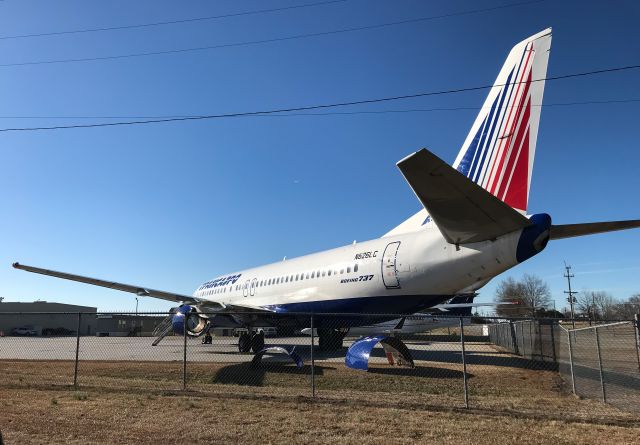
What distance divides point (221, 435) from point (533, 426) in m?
4.77

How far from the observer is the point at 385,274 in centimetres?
1659

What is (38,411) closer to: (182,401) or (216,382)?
(182,401)

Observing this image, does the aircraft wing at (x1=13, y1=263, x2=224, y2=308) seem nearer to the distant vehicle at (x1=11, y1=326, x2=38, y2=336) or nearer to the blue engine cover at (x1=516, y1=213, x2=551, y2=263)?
the blue engine cover at (x1=516, y1=213, x2=551, y2=263)

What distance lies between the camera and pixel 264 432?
7.05m

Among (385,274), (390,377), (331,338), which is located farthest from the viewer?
(331,338)

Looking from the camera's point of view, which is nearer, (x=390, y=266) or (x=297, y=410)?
(x=297, y=410)

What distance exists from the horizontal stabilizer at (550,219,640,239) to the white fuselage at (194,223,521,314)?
900mm

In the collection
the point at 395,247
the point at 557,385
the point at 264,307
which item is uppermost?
the point at 395,247

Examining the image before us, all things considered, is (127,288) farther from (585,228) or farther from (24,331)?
(24,331)

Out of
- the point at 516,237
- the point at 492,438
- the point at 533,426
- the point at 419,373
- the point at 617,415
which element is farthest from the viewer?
the point at 419,373

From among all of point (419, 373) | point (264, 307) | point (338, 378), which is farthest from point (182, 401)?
point (264, 307)

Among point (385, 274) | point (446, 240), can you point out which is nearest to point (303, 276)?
point (385, 274)

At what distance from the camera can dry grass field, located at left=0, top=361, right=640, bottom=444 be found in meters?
6.86

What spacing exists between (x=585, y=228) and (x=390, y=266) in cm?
674
